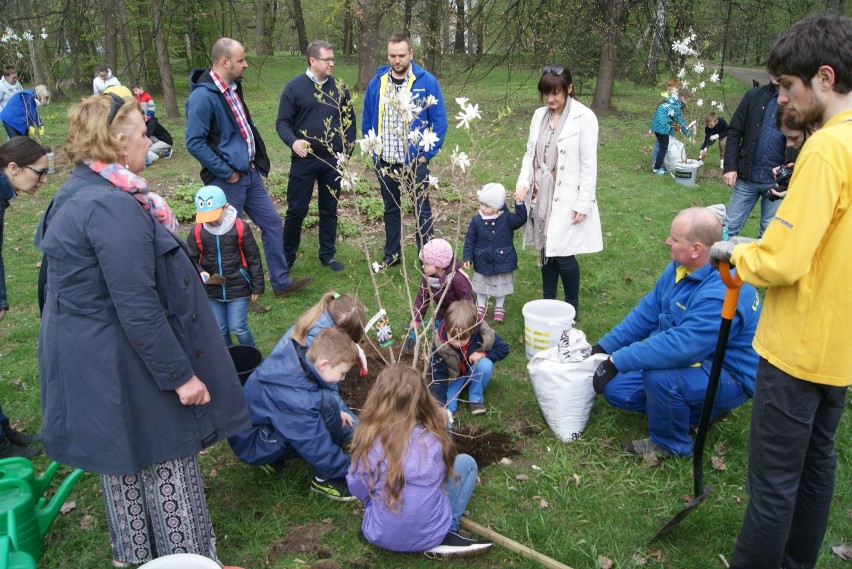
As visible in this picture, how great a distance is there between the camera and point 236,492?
3.43 metres

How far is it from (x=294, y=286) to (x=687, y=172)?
6.79 m

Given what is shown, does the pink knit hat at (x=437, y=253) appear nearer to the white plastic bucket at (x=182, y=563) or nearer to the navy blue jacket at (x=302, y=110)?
the navy blue jacket at (x=302, y=110)

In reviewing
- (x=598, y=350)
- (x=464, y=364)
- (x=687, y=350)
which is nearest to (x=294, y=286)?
(x=464, y=364)

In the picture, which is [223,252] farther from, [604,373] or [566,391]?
[604,373]

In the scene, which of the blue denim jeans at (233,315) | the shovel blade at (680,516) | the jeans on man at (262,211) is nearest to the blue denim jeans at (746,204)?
the shovel blade at (680,516)

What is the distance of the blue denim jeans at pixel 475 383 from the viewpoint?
4.07 metres

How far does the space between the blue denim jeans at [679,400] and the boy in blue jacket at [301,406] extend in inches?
62.8

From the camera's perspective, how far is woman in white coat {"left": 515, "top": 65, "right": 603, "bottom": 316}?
476 centimetres

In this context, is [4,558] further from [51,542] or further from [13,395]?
[13,395]

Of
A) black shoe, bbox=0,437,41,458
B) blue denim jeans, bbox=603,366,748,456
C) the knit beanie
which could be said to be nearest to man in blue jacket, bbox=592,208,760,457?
blue denim jeans, bbox=603,366,748,456

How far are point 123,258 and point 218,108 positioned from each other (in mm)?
3176

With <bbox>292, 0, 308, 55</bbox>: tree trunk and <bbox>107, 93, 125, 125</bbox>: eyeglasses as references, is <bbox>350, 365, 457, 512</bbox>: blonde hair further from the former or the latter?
<bbox>292, 0, 308, 55</bbox>: tree trunk

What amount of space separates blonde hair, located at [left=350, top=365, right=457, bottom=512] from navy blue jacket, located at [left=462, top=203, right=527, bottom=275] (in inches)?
94.3

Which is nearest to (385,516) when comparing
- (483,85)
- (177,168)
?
(177,168)
